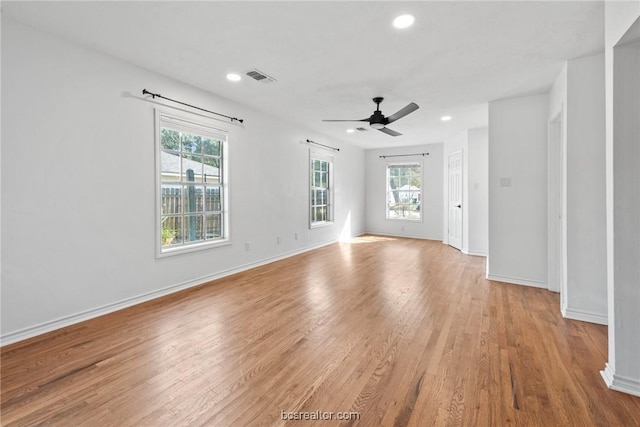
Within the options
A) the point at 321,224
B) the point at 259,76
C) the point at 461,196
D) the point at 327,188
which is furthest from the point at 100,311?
the point at 461,196

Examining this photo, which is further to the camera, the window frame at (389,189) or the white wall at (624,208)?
the window frame at (389,189)

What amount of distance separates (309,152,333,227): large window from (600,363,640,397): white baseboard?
16.5 ft

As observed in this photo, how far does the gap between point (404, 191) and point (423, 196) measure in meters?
0.56

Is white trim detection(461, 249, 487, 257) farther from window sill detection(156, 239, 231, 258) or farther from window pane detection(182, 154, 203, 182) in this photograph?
window pane detection(182, 154, 203, 182)

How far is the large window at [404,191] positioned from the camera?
8.13 metres

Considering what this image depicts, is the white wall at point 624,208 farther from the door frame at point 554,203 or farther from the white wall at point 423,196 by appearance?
the white wall at point 423,196

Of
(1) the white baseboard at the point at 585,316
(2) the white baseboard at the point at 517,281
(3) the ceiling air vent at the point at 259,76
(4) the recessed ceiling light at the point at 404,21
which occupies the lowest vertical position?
(1) the white baseboard at the point at 585,316

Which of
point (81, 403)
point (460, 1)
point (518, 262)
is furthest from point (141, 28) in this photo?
point (518, 262)

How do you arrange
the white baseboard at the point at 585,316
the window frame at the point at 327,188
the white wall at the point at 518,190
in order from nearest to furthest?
the white baseboard at the point at 585,316, the white wall at the point at 518,190, the window frame at the point at 327,188

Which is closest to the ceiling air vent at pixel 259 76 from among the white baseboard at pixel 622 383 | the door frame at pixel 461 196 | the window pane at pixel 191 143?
the window pane at pixel 191 143

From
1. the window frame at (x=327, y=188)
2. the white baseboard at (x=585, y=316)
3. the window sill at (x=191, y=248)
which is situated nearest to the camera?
the white baseboard at (x=585, y=316)

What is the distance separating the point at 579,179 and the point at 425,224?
5.14m

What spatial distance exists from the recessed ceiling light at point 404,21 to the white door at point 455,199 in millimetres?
4695

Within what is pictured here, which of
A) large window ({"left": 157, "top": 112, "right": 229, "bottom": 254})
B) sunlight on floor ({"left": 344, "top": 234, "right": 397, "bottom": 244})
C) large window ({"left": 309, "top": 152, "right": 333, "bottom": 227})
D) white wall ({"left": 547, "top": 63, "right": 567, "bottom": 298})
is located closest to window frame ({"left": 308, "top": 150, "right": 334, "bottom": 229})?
large window ({"left": 309, "top": 152, "right": 333, "bottom": 227})
